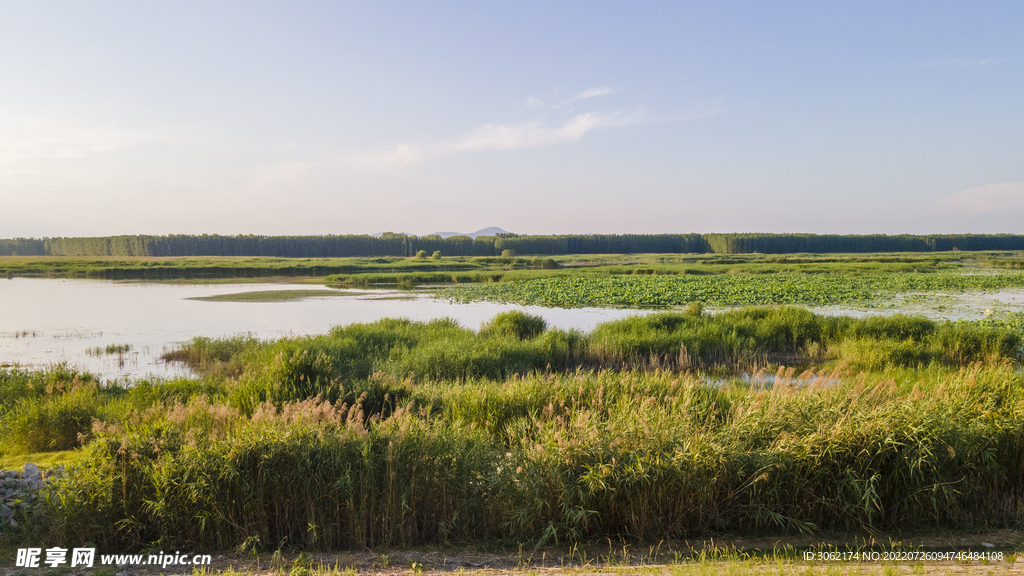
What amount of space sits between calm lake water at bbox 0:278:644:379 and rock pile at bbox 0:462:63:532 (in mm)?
9432

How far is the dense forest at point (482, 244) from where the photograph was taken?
401 feet

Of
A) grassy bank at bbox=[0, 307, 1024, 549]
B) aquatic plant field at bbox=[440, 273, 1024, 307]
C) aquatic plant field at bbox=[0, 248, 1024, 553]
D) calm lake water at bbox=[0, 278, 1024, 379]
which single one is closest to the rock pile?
aquatic plant field at bbox=[0, 248, 1024, 553]

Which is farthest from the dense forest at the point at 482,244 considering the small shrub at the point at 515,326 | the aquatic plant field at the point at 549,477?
the aquatic plant field at the point at 549,477

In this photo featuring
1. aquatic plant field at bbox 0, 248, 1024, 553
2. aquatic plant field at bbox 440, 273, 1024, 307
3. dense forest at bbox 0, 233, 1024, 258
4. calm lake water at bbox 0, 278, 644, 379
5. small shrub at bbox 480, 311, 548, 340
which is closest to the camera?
aquatic plant field at bbox 0, 248, 1024, 553

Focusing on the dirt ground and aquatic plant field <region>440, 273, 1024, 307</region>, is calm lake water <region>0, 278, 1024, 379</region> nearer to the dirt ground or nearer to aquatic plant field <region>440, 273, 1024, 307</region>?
aquatic plant field <region>440, 273, 1024, 307</region>

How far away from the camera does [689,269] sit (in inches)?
2296

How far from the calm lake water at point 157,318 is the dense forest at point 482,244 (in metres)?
76.9

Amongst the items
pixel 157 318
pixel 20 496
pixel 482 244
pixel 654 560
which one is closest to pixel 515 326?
pixel 654 560

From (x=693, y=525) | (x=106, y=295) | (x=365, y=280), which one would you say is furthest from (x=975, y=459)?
(x=365, y=280)

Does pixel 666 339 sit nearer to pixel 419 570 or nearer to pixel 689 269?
pixel 419 570

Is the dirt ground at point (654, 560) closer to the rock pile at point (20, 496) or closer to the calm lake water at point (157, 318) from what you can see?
the rock pile at point (20, 496)

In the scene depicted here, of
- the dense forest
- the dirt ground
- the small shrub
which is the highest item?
the dense forest

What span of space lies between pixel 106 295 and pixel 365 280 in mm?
19622

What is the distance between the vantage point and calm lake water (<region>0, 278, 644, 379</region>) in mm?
18109
